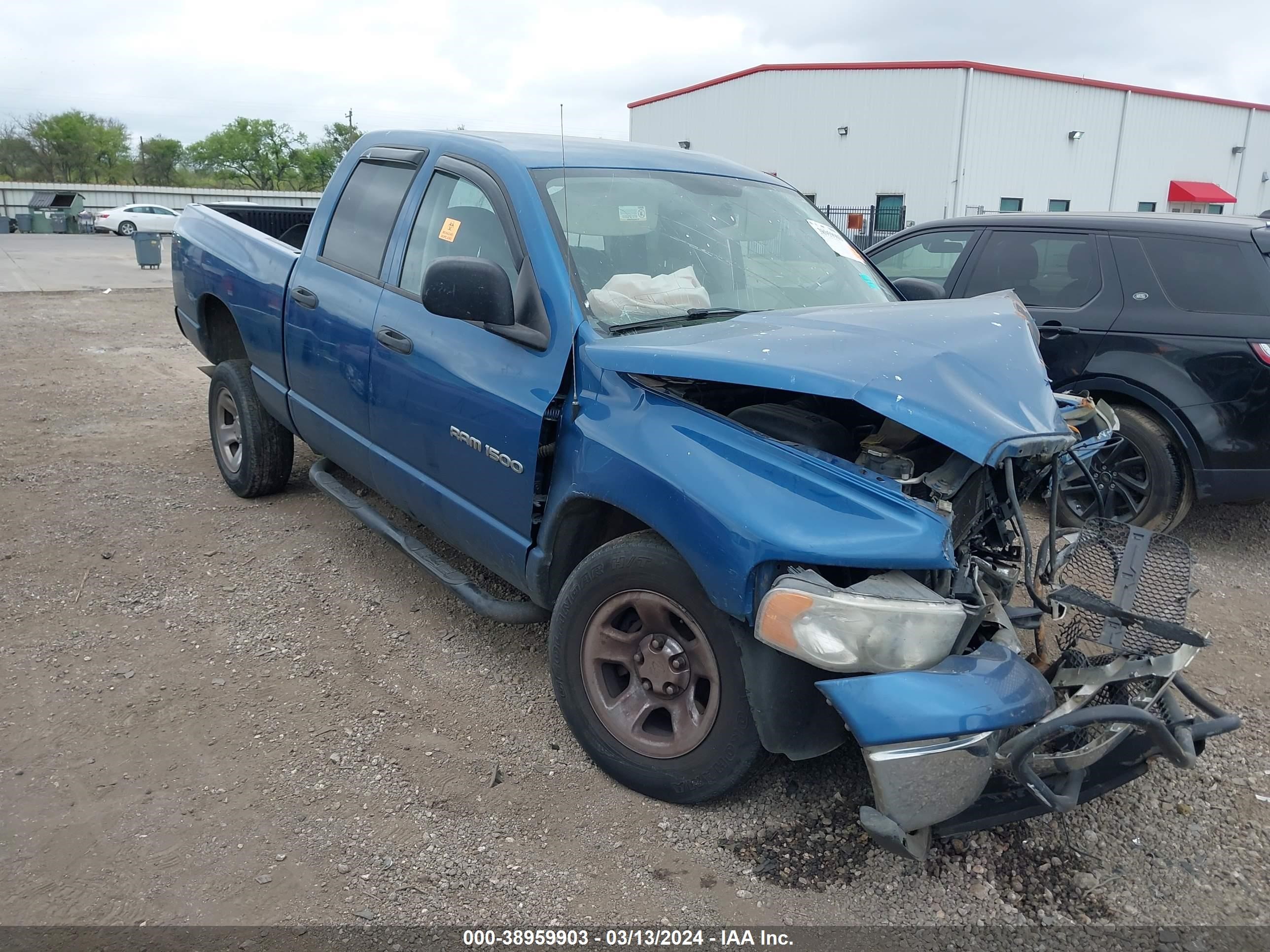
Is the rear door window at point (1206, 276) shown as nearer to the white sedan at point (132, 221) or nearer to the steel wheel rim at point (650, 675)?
the steel wheel rim at point (650, 675)

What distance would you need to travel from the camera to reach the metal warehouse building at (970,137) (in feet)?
105

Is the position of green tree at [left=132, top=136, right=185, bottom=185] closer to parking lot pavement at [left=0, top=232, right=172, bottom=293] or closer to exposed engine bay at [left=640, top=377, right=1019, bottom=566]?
parking lot pavement at [left=0, top=232, right=172, bottom=293]

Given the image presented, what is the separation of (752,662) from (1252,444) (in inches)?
146

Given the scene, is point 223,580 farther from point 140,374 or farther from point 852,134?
point 852,134

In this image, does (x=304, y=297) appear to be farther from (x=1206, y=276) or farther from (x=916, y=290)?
(x=1206, y=276)

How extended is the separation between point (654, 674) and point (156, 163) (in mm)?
90393

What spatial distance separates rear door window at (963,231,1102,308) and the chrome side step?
3578 millimetres

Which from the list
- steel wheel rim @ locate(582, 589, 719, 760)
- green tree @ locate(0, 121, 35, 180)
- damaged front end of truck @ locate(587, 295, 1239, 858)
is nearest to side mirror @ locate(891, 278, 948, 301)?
damaged front end of truck @ locate(587, 295, 1239, 858)

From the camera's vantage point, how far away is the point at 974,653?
2295 mm

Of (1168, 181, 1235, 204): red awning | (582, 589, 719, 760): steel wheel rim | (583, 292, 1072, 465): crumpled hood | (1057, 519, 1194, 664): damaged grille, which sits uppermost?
(1168, 181, 1235, 204): red awning

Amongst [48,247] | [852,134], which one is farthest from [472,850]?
[852,134]

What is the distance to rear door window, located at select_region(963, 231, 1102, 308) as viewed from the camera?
535 cm

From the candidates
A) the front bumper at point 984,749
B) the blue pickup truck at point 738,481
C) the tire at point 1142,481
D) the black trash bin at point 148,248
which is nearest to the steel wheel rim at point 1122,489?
the tire at point 1142,481

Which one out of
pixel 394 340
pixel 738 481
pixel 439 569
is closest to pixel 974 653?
pixel 738 481
